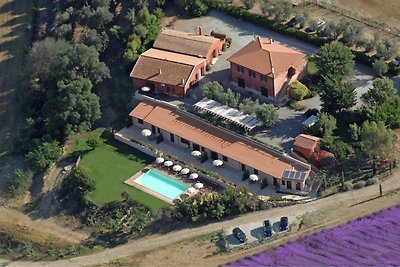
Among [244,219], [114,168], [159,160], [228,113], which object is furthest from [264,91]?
[114,168]

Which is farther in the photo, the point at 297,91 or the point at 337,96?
the point at 297,91

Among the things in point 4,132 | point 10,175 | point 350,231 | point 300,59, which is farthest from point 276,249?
point 4,132

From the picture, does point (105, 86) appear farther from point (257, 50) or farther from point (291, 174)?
point (291, 174)

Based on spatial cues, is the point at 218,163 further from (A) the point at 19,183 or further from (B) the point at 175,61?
(A) the point at 19,183

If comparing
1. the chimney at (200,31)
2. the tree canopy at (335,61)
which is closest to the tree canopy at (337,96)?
the tree canopy at (335,61)

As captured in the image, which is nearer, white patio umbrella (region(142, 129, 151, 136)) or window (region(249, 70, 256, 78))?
white patio umbrella (region(142, 129, 151, 136))

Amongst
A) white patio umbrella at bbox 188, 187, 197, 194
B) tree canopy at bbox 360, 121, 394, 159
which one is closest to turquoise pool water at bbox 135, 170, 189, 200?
white patio umbrella at bbox 188, 187, 197, 194

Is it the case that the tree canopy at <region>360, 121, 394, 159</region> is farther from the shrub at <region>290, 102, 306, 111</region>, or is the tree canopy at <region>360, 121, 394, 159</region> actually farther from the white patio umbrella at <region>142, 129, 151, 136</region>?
the white patio umbrella at <region>142, 129, 151, 136</region>
